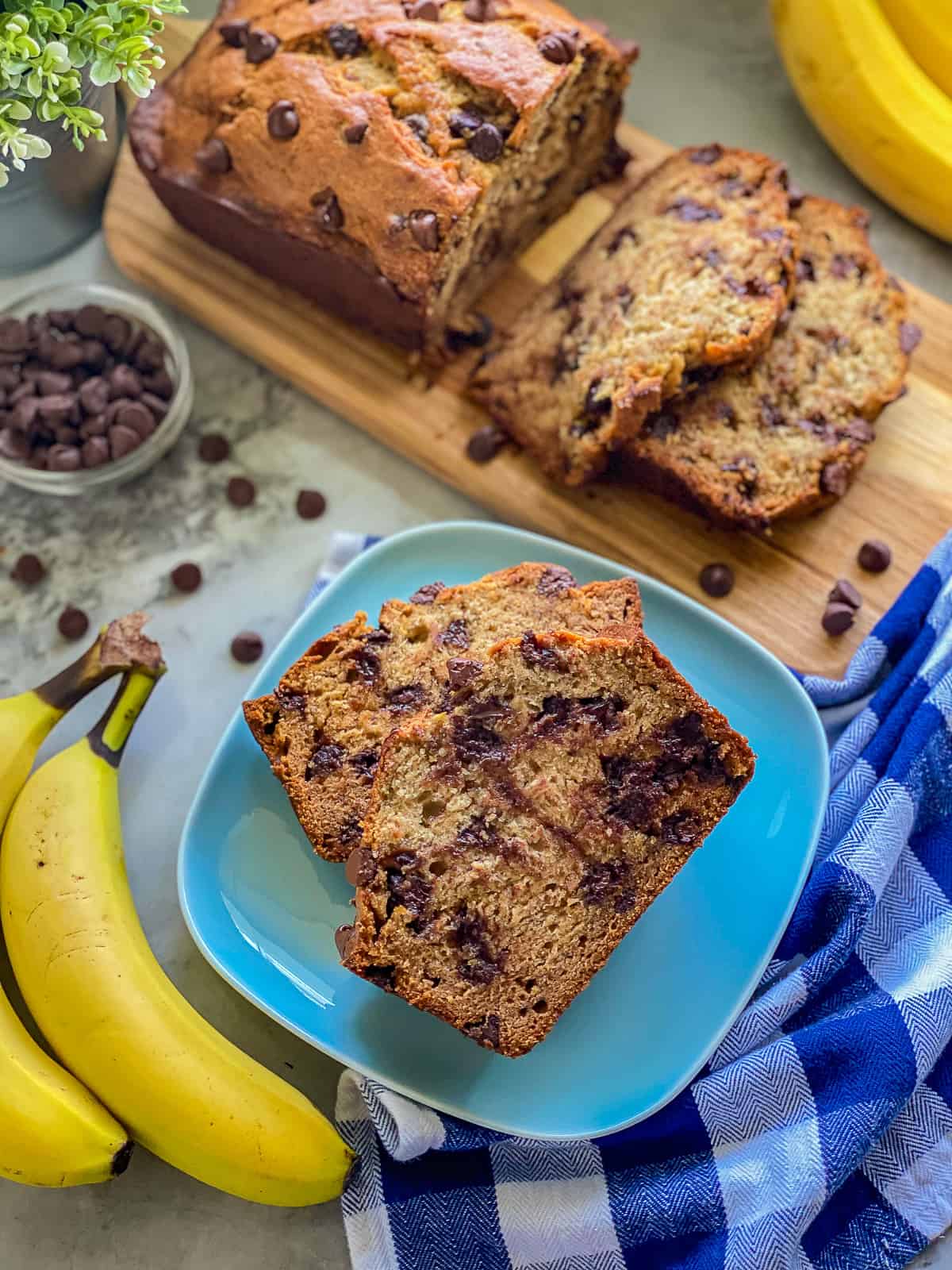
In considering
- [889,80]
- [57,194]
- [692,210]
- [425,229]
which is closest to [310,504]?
[425,229]

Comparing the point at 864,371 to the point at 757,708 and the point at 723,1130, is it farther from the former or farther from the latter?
the point at 723,1130

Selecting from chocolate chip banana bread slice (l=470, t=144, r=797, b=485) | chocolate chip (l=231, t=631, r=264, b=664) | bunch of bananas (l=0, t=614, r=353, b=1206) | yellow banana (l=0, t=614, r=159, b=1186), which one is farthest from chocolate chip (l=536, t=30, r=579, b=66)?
yellow banana (l=0, t=614, r=159, b=1186)

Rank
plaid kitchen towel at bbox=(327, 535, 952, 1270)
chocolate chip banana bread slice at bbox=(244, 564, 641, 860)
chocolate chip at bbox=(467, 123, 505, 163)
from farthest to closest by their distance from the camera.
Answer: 1. chocolate chip at bbox=(467, 123, 505, 163)
2. chocolate chip banana bread slice at bbox=(244, 564, 641, 860)
3. plaid kitchen towel at bbox=(327, 535, 952, 1270)

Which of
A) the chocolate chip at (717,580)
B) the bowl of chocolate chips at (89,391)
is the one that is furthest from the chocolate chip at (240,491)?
the chocolate chip at (717,580)

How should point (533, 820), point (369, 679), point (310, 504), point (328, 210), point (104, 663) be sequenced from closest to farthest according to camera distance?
point (533, 820) → point (369, 679) → point (104, 663) → point (328, 210) → point (310, 504)

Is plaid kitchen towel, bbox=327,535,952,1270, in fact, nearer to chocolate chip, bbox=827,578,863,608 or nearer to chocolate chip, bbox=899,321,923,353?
chocolate chip, bbox=827,578,863,608

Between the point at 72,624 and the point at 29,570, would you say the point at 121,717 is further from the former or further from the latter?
the point at 29,570
